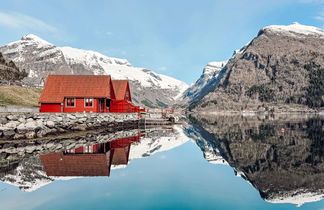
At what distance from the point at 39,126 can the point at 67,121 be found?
7305 millimetres

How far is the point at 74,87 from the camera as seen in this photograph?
216 ft

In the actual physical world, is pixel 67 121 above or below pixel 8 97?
below

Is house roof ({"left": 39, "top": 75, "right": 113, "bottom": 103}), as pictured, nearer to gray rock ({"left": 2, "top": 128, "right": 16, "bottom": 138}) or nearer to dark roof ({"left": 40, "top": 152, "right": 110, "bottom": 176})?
gray rock ({"left": 2, "top": 128, "right": 16, "bottom": 138})

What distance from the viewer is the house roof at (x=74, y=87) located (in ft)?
210

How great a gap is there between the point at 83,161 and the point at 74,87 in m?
43.2

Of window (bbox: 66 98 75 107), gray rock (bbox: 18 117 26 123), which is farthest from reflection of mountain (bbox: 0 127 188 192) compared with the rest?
window (bbox: 66 98 75 107)

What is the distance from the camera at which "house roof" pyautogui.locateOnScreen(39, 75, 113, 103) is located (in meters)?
64.1

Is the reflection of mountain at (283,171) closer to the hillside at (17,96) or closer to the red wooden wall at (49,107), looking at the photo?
the red wooden wall at (49,107)

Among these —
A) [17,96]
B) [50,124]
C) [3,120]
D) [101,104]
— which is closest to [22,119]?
[3,120]

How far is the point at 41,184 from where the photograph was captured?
1914cm

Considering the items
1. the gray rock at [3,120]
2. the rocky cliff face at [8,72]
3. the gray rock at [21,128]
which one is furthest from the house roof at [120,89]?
the gray rock at [3,120]

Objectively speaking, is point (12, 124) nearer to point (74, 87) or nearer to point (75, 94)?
point (75, 94)

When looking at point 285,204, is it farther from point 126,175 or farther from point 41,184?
point 41,184

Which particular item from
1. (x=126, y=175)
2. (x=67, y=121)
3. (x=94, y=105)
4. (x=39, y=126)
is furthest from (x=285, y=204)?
(x=94, y=105)
